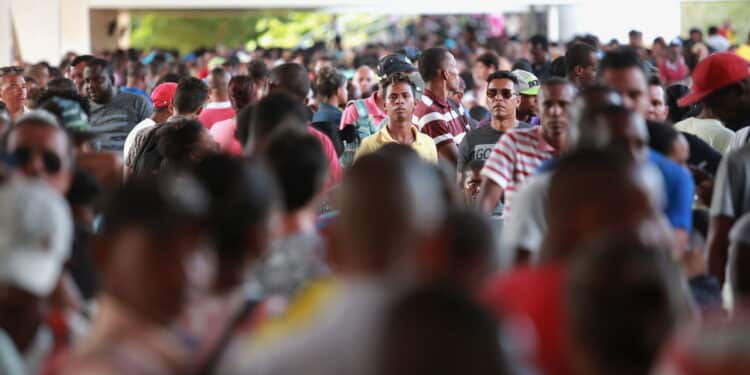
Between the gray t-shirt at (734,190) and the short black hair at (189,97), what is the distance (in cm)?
465

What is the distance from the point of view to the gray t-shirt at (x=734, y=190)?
6.63m

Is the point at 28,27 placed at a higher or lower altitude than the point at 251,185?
higher

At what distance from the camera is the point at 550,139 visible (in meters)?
7.36

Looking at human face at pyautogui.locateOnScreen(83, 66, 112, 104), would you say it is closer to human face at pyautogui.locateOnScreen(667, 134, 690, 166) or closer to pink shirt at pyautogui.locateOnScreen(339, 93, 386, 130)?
pink shirt at pyautogui.locateOnScreen(339, 93, 386, 130)

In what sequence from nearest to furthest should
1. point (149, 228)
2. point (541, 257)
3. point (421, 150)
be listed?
1. point (149, 228)
2. point (541, 257)
3. point (421, 150)

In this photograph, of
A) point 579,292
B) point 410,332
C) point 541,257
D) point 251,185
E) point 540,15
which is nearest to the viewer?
point 410,332

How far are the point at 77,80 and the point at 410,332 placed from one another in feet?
39.4

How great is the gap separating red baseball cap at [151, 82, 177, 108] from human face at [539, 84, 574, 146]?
16.1ft

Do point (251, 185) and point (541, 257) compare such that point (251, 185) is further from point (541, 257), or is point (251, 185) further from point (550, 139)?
point (550, 139)

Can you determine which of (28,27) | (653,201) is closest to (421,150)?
(653,201)

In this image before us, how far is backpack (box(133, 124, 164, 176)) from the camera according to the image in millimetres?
9172

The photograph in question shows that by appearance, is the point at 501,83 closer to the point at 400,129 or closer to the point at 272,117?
the point at 400,129

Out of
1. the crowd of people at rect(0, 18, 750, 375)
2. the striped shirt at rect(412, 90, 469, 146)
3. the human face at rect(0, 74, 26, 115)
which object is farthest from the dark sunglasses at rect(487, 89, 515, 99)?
the human face at rect(0, 74, 26, 115)

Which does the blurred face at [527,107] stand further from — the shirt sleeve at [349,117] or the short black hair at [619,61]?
the short black hair at [619,61]
